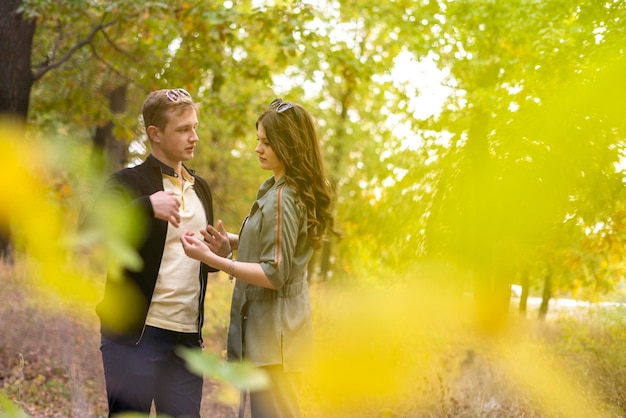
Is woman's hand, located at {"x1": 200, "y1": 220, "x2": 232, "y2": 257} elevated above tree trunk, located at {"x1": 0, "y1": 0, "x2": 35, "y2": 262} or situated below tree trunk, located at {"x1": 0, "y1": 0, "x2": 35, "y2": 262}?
below

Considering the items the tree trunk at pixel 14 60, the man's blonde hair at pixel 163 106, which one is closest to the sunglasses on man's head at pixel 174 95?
the man's blonde hair at pixel 163 106

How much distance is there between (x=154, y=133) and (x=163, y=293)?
2.01 feet

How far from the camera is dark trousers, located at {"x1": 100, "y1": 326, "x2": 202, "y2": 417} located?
2.46 m

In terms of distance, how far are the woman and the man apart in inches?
6.2

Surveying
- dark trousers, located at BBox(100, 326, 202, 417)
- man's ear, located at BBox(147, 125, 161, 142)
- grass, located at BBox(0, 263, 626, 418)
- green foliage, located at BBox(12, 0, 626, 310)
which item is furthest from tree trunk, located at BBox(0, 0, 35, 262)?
dark trousers, located at BBox(100, 326, 202, 417)

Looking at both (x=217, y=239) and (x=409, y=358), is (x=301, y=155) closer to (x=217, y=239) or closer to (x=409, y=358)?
(x=217, y=239)

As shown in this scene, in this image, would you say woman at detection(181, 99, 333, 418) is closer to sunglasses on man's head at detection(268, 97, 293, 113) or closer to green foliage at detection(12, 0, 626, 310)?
sunglasses on man's head at detection(268, 97, 293, 113)

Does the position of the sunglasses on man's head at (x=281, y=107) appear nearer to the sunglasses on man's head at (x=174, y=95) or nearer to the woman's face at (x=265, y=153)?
the woman's face at (x=265, y=153)

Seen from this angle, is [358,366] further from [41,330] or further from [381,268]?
[381,268]

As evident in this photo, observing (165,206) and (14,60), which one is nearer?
(165,206)

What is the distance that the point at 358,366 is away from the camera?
267 centimetres

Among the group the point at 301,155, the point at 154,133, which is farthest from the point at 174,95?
the point at 301,155

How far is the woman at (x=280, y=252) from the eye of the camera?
2.50 meters

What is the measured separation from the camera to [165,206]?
210cm
